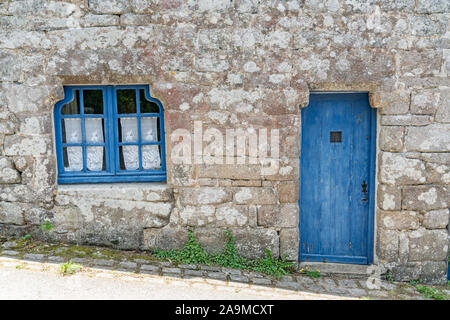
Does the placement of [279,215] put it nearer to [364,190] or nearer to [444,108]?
[364,190]

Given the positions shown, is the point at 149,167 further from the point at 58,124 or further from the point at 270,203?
the point at 270,203

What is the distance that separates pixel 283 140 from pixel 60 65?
2.59 m

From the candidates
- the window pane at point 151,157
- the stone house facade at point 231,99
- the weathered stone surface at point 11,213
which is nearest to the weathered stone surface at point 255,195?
the stone house facade at point 231,99

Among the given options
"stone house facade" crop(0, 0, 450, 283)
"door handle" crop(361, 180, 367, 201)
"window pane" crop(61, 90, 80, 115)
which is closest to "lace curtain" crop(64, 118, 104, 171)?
"window pane" crop(61, 90, 80, 115)

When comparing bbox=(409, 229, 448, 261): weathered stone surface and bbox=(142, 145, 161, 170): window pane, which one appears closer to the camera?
bbox=(409, 229, 448, 261): weathered stone surface

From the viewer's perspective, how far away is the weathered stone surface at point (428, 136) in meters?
4.08

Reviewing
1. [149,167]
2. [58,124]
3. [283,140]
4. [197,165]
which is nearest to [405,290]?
[283,140]

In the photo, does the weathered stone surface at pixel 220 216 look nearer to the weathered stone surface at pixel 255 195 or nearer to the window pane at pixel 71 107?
the weathered stone surface at pixel 255 195

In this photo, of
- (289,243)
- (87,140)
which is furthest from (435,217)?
(87,140)

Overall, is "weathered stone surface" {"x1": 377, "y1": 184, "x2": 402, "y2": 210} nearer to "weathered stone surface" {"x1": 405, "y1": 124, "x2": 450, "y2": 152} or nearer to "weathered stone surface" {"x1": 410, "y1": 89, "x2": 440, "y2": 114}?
"weathered stone surface" {"x1": 405, "y1": 124, "x2": 450, "y2": 152}

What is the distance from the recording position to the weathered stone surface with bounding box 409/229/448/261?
4.19 metres

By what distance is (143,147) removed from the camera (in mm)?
4398

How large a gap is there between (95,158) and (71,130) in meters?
0.43

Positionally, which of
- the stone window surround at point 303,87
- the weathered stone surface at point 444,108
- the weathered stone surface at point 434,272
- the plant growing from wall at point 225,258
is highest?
the stone window surround at point 303,87
